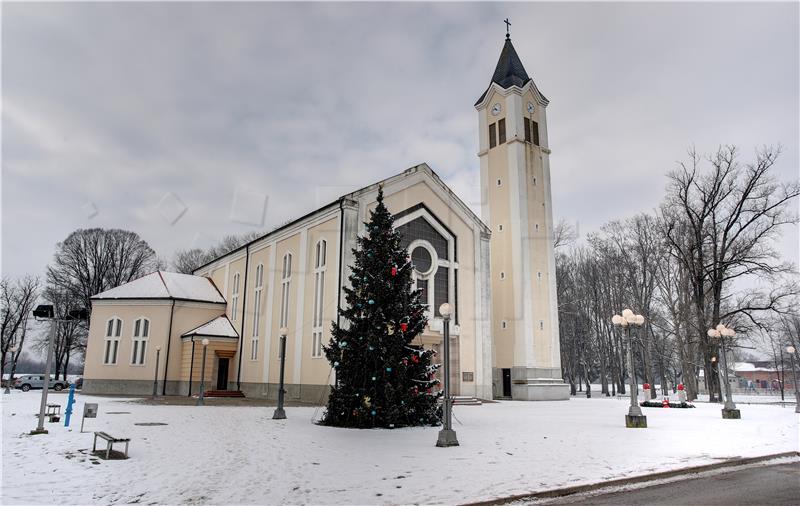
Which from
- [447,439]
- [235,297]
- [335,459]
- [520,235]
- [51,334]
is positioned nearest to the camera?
[335,459]

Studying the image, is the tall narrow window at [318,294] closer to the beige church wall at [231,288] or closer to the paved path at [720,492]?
the beige church wall at [231,288]

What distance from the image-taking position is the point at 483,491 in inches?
302

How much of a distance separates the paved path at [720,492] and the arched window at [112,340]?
1308 inches

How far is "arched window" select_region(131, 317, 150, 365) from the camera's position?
109 feet

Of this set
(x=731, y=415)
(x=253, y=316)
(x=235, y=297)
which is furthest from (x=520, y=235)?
(x=235, y=297)

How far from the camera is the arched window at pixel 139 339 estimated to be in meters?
33.2

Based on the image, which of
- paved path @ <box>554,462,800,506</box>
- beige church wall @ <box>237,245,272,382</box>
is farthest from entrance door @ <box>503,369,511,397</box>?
paved path @ <box>554,462,800,506</box>

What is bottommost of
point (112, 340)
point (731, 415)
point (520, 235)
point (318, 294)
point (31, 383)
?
point (731, 415)

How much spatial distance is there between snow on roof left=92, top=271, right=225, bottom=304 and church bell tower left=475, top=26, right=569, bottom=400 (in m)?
20.5

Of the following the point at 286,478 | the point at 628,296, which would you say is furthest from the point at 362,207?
the point at 628,296

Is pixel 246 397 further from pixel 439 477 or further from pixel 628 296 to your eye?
pixel 628 296

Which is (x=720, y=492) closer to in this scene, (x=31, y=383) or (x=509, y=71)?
(x=509, y=71)

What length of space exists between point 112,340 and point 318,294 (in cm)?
1621

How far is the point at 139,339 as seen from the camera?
33.5 m
